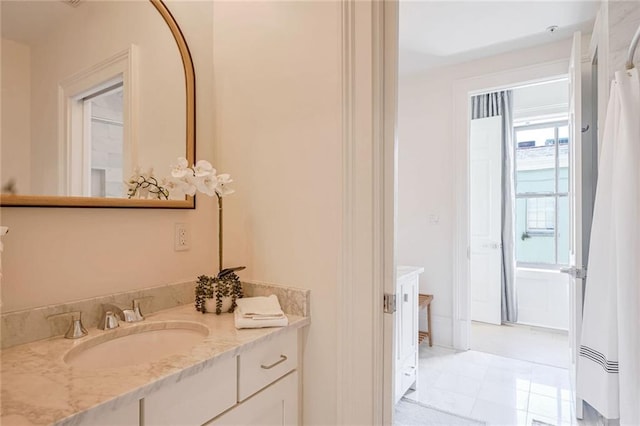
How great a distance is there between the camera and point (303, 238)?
130 centimetres

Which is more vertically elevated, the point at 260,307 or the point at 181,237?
the point at 181,237

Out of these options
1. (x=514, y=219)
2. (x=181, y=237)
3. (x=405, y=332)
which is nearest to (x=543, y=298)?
(x=514, y=219)

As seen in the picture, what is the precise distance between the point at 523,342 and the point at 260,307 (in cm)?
324

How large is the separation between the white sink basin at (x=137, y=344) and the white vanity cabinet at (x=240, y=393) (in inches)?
5.9

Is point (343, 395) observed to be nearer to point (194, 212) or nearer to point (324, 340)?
point (324, 340)

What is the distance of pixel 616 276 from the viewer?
1.19 meters

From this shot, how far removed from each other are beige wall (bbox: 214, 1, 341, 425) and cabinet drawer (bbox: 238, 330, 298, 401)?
9 centimetres

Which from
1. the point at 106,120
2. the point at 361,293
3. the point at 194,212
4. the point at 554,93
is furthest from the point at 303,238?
the point at 554,93

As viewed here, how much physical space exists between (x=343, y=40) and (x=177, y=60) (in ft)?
2.35

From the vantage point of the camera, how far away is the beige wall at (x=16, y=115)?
981 mm

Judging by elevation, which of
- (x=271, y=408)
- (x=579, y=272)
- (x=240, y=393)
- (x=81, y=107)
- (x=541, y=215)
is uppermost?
(x=81, y=107)

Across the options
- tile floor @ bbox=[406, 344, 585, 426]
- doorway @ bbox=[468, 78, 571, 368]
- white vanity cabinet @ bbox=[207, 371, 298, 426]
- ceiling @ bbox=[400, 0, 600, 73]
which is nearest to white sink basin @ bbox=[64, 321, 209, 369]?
white vanity cabinet @ bbox=[207, 371, 298, 426]

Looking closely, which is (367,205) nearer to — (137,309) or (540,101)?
(137,309)

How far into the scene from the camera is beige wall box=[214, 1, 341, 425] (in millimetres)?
1237
